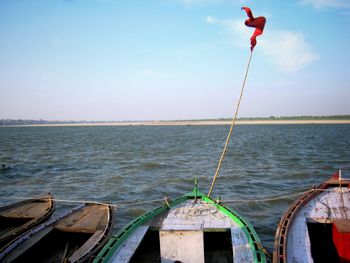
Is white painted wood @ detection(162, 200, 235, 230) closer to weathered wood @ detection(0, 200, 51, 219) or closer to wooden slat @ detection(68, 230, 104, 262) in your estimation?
wooden slat @ detection(68, 230, 104, 262)

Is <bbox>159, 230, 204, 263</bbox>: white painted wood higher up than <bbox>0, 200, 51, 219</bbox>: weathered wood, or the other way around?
<bbox>159, 230, 204, 263</bbox>: white painted wood

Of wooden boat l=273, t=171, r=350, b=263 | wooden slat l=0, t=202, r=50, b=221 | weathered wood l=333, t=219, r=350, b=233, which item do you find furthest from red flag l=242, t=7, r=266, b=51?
wooden slat l=0, t=202, r=50, b=221

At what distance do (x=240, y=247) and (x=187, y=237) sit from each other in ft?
3.82

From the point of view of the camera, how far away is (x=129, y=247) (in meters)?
6.09

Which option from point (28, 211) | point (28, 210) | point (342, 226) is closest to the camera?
point (342, 226)

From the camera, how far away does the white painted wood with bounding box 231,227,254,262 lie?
552 cm

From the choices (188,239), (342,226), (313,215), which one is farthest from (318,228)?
(188,239)

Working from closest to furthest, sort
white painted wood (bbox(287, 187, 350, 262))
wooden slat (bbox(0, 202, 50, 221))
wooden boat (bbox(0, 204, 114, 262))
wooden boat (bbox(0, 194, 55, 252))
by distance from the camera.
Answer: white painted wood (bbox(287, 187, 350, 262)) < wooden boat (bbox(0, 204, 114, 262)) < wooden boat (bbox(0, 194, 55, 252)) < wooden slat (bbox(0, 202, 50, 221))

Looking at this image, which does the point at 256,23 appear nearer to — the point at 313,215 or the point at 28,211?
the point at 313,215

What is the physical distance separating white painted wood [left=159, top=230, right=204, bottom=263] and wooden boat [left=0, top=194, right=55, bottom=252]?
4.77m

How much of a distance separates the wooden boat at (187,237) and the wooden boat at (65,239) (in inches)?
38.9

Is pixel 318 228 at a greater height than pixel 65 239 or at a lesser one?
greater

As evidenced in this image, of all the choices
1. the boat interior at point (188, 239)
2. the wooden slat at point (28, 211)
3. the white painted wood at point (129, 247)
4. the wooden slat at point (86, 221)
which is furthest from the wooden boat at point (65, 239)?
the wooden slat at point (28, 211)

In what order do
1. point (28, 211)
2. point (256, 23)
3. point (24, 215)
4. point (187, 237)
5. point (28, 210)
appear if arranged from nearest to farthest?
point (187, 237) → point (256, 23) → point (24, 215) → point (28, 211) → point (28, 210)
